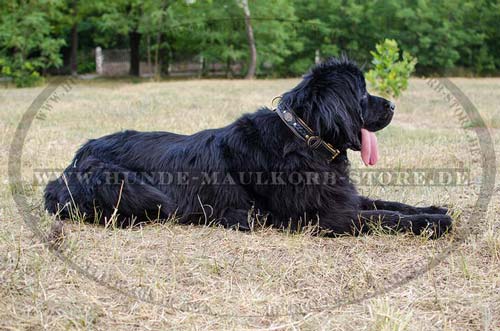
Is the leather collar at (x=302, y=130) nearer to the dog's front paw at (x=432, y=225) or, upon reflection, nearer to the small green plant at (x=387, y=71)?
the dog's front paw at (x=432, y=225)

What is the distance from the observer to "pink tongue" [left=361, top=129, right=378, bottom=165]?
347 cm

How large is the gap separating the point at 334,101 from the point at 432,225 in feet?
3.26

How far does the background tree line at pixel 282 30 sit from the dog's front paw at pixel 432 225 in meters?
18.6

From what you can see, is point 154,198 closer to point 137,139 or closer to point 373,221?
point 137,139

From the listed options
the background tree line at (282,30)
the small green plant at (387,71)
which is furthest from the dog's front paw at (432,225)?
the background tree line at (282,30)

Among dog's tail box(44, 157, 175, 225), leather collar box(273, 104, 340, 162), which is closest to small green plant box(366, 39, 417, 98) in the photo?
leather collar box(273, 104, 340, 162)

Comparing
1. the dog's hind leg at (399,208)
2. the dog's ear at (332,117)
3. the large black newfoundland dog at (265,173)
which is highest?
the dog's ear at (332,117)

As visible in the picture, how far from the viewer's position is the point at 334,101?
3244mm

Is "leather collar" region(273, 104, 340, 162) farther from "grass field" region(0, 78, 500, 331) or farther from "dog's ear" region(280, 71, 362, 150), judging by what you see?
"grass field" region(0, 78, 500, 331)

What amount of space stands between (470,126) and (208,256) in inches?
242

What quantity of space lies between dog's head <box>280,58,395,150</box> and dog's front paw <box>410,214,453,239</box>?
24.9 inches

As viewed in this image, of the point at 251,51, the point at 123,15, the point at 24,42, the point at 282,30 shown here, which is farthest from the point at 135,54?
the point at 24,42

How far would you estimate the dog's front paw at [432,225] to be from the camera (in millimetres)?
3160

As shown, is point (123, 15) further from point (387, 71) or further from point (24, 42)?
point (387, 71)
